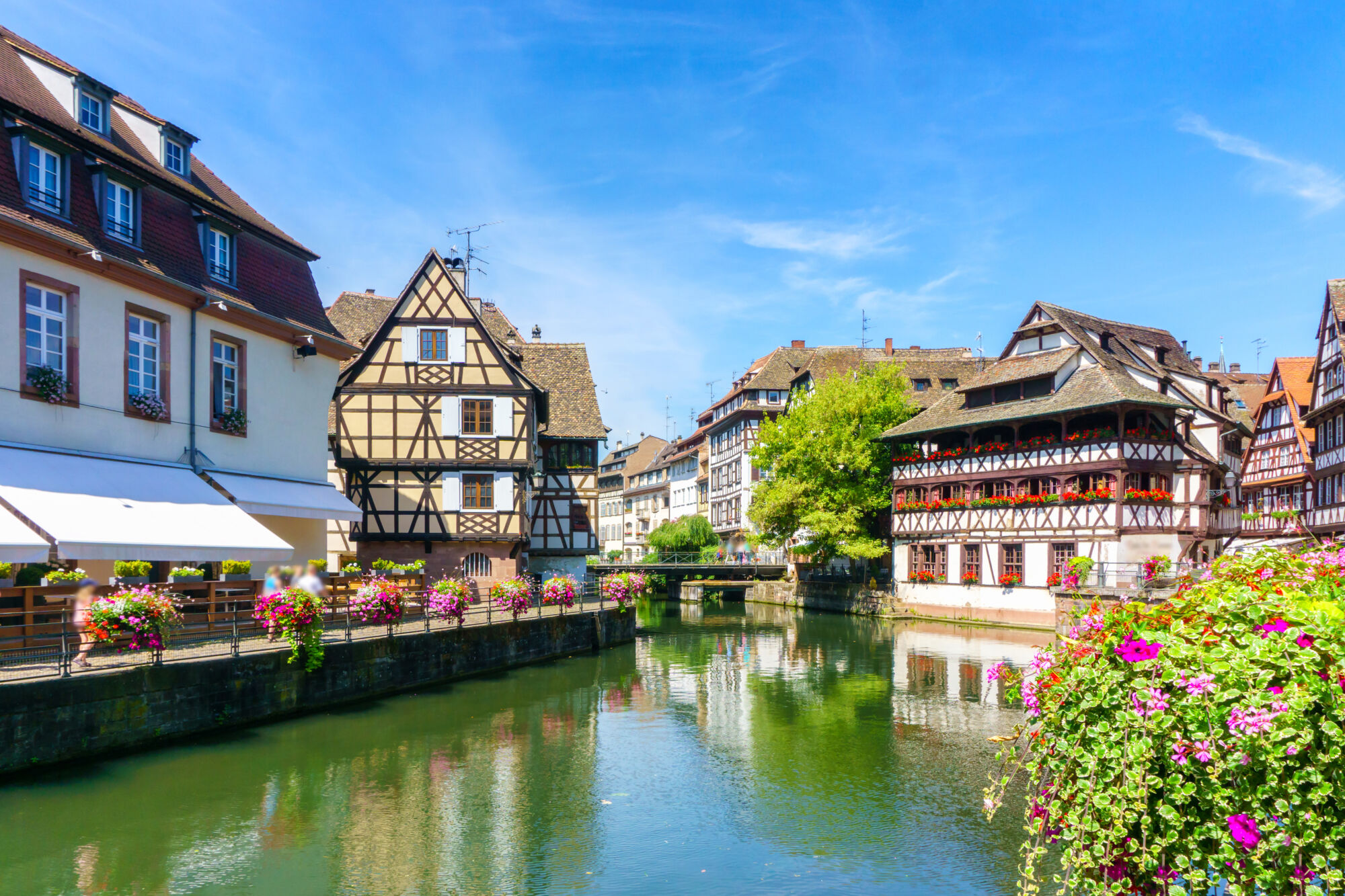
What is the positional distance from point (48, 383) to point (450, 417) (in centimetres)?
1723

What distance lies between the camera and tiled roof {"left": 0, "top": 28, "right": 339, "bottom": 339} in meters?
17.0

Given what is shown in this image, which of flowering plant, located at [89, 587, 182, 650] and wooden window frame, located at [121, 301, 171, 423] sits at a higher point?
wooden window frame, located at [121, 301, 171, 423]

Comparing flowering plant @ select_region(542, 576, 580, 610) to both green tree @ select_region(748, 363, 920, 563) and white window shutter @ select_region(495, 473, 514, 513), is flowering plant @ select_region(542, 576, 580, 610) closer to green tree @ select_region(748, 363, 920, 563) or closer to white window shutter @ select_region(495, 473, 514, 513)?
white window shutter @ select_region(495, 473, 514, 513)

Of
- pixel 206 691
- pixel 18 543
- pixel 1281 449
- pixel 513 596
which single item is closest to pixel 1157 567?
pixel 206 691

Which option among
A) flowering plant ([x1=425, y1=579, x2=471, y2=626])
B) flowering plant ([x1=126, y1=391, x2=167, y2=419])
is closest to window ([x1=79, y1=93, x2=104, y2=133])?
flowering plant ([x1=126, y1=391, x2=167, y2=419])

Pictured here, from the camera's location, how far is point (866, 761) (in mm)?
14977

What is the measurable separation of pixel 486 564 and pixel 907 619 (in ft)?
59.2

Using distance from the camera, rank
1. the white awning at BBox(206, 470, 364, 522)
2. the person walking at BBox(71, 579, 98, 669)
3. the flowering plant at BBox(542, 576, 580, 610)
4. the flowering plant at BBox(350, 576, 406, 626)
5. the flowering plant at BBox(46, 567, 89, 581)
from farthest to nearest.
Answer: the flowering plant at BBox(542, 576, 580, 610) < the white awning at BBox(206, 470, 364, 522) < the flowering plant at BBox(350, 576, 406, 626) < the flowering plant at BBox(46, 567, 89, 581) < the person walking at BBox(71, 579, 98, 669)

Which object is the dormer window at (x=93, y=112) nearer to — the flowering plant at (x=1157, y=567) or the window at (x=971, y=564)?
the flowering plant at (x=1157, y=567)

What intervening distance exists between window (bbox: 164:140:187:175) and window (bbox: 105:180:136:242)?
9.66 feet

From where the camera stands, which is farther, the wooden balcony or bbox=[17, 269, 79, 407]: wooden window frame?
the wooden balcony

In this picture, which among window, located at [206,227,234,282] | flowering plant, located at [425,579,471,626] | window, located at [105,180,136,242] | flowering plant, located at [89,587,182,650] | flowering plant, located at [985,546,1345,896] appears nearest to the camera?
flowering plant, located at [985,546,1345,896]

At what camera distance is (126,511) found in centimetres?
1634

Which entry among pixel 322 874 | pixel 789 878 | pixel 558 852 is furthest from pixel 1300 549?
pixel 322 874
